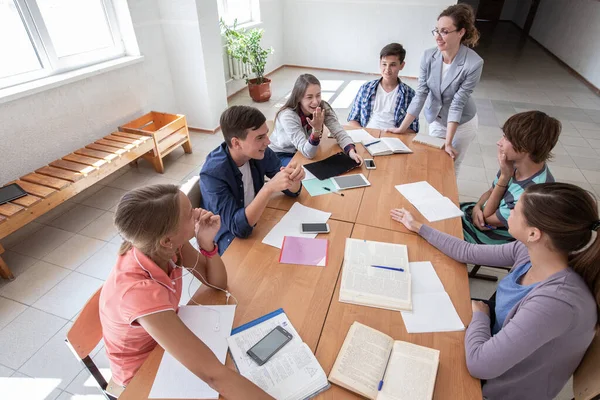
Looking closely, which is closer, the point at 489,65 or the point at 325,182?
the point at 325,182

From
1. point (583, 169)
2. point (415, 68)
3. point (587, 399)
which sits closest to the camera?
point (587, 399)

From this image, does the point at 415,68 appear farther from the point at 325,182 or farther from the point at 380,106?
the point at 325,182

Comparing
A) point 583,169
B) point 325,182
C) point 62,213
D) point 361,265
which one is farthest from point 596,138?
point 62,213

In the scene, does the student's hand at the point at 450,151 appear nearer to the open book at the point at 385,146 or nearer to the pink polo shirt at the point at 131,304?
the open book at the point at 385,146

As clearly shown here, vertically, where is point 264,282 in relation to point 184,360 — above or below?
below

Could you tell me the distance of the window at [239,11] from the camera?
5445mm

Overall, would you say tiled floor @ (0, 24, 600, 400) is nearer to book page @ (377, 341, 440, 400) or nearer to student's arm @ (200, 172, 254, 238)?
student's arm @ (200, 172, 254, 238)

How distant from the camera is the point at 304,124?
256cm

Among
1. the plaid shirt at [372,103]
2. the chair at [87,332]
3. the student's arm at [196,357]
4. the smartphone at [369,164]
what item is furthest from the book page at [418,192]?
the chair at [87,332]

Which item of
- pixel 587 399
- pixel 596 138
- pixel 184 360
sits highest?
pixel 184 360

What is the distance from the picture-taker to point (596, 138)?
459cm

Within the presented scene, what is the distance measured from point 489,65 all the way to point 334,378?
348 inches

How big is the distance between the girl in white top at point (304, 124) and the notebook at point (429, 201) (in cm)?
42

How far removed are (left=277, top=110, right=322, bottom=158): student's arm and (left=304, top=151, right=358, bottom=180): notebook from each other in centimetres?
11
